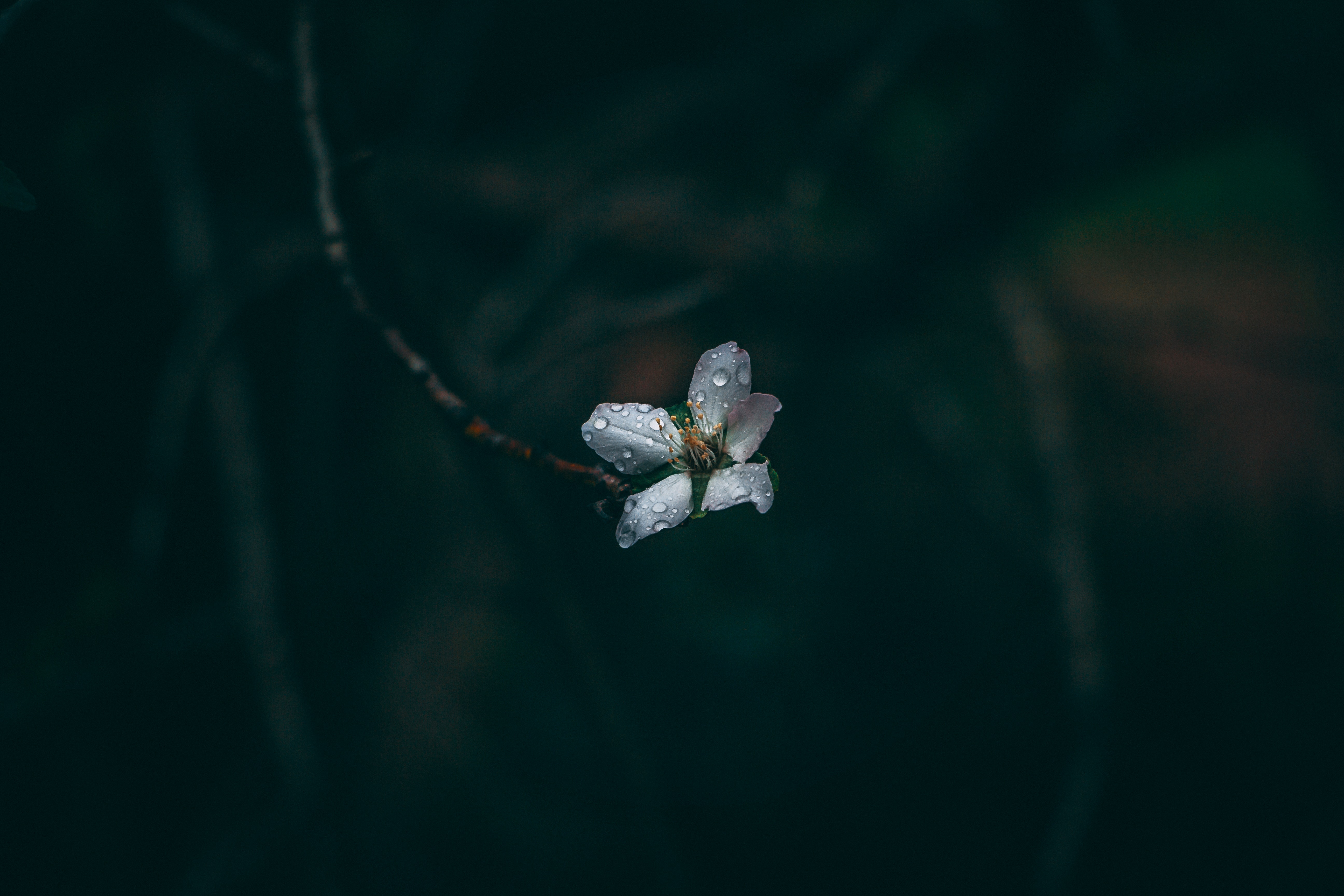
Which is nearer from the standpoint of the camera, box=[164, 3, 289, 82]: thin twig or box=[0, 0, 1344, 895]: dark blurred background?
box=[164, 3, 289, 82]: thin twig

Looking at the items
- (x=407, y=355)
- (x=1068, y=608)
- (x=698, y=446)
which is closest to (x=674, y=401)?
(x=1068, y=608)

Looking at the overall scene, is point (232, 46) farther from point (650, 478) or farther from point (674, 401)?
point (674, 401)

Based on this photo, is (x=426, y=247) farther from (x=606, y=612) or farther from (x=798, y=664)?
(x=798, y=664)

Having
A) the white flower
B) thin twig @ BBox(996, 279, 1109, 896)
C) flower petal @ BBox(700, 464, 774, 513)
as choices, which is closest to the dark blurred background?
thin twig @ BBox(996, 279, 1109, 896)

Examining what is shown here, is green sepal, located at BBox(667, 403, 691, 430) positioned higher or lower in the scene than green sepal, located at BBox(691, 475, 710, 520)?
higher

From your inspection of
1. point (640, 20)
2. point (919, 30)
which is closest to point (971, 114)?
point (919, 30)

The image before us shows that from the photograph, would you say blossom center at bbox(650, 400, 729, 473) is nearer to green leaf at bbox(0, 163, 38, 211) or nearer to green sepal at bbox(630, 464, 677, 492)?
green sepal at bbox(630, 464, 677, 492)
